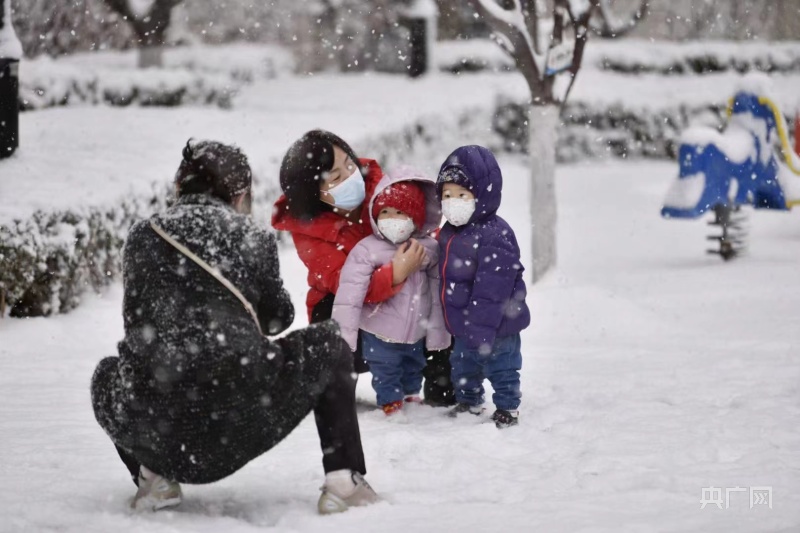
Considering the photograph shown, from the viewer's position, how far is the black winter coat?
3189mm

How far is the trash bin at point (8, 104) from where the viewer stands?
8.67m

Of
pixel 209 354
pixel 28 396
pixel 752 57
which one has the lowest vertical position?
pixel 28 396

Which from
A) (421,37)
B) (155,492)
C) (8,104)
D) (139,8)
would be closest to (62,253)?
(8,104)

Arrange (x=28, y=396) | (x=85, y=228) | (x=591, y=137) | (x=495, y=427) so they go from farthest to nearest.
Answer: (x=591, y=137) < (x=85, y=228) < (x=28, y=396) < (x=495, y=427)

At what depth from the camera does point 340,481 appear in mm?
3453

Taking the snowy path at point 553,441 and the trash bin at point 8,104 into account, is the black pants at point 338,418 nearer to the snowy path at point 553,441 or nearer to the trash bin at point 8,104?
the snowy path at point 553,441

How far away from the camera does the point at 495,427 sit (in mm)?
4660

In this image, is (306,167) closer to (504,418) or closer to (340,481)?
(504,418)

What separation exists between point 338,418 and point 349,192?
164 cm

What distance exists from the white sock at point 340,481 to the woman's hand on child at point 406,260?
141cm

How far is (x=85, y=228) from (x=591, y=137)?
470 inches

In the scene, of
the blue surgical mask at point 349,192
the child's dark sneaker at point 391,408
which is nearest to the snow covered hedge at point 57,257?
the blue surgical mask at point 349,192

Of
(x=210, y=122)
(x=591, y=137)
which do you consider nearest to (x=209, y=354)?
(x=210, y=122)

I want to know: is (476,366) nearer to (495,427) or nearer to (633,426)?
(495,427)
